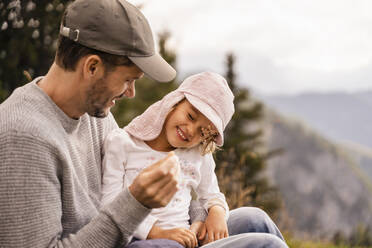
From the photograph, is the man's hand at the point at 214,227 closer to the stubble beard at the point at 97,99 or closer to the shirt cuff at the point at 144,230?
the shirt cuff at the point at 144,230

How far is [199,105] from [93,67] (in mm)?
648

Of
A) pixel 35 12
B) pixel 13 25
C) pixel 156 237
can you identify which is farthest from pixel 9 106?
pixel 35 12

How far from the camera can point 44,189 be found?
4.84 feet

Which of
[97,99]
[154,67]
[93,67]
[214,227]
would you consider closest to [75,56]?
[93,67]

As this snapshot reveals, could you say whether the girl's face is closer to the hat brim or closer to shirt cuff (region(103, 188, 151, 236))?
the hat brim

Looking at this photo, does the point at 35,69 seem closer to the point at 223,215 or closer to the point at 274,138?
the point at 223,215

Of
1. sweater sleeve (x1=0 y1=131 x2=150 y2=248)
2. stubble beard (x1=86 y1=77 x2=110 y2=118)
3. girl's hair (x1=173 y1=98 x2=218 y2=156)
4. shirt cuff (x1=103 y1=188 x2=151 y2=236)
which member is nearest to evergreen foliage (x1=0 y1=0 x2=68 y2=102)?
girl's hair (x1=173 y1=98 x2=218 y2=156)

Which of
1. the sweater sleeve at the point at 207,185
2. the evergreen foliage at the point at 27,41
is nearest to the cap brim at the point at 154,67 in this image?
the sweater sleeve at the point at 207,185

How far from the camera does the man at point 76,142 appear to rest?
143cm

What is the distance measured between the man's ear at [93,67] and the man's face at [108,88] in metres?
0.02

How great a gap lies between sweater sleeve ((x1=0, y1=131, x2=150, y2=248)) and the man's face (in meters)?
0.27

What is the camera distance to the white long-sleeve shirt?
1.96 m

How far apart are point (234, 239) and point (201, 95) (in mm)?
776

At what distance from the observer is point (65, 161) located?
5.15ft
